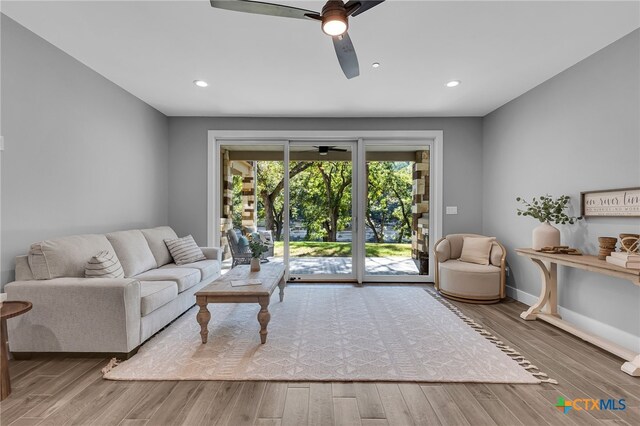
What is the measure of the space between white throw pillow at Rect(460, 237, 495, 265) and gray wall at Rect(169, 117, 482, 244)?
0.54 metres

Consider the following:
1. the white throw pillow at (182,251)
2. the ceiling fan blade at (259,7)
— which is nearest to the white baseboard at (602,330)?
the ceiling fan blade at (259,7)

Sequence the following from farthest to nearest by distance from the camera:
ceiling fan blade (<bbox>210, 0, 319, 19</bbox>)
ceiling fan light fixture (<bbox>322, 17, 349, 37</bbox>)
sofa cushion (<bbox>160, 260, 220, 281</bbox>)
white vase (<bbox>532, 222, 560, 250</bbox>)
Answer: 1. sofa cushion (<bbox>160, 260, 220, 281</bbox>)
2. white vase (<bbox>532, 222, 560, 250</bbox>)
3. ceiling fan light fixture (<bbox>322, 17, 349, 37</bbox>)
4. ceiling fan blade (<bbox>210, 0, 319, 19</bbox>)

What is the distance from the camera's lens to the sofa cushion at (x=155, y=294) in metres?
2.57

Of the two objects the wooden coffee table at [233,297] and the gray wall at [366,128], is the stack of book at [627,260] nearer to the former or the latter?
the gray wall at [366,128]

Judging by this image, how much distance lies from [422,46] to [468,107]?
6.70 ft

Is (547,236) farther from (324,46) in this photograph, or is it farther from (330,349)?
(324,46)

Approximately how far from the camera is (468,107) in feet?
14.3

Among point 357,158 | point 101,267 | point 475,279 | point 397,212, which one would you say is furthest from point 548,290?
point 101,267

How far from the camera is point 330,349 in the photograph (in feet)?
8.38

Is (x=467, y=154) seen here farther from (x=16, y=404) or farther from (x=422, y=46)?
(x=16, y=404)

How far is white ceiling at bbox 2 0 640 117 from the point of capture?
2258 millimetres

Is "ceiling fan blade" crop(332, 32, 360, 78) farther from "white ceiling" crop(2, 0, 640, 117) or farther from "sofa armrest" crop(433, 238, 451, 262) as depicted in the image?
"sofa armrest" crop(433, 238, 451, 262)

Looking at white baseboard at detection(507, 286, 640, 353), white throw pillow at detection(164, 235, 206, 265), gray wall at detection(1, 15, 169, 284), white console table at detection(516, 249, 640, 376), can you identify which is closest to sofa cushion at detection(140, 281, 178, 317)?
white throw pillow at detection(164, 235, 206, 265)

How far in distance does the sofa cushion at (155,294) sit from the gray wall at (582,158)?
4.14 m
